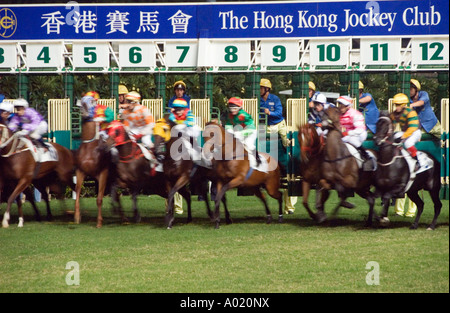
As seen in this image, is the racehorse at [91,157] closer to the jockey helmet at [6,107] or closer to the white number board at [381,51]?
the jockey helmet at [6,107]

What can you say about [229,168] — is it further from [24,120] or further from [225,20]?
[24,120]

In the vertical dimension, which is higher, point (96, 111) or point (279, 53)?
point (279, 53)

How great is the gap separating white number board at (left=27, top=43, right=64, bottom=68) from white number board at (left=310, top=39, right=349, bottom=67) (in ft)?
12.7

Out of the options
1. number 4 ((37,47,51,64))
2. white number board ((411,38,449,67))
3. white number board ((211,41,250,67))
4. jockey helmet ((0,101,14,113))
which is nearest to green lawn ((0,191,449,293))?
jockey helmet ((0,101,14,113))

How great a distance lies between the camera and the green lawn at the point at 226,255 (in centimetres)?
726

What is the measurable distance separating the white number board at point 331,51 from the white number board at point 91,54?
318 cm

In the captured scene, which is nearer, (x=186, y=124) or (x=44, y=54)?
(x=186, y=124)

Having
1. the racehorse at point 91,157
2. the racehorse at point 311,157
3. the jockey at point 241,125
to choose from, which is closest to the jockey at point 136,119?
the racehorse at point 91,157

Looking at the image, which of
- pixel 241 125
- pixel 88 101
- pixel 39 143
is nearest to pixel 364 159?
pixel 241 125

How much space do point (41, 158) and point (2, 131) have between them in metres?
0.72

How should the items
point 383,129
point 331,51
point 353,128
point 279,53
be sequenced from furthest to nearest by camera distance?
1. point 279,53
2. point 331,51
3. point 353,128
4. point 383,129

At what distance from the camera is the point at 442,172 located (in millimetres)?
11250

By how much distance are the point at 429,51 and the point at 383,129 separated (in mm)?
2383

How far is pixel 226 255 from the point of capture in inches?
343
